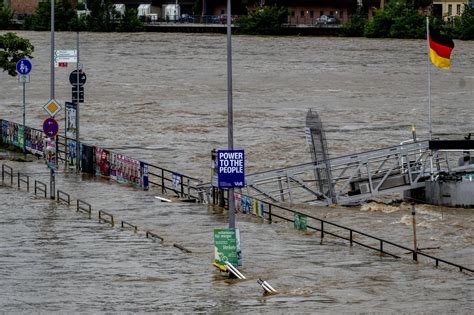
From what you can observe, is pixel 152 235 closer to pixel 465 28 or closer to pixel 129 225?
pixel 129 225

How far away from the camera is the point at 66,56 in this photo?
5181 centimetres

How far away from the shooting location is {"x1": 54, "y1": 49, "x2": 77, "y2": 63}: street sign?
51.6 metres

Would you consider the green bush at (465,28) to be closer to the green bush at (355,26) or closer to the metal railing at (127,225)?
the green bush at (355,26)

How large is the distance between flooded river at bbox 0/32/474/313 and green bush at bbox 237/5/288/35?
4701cm

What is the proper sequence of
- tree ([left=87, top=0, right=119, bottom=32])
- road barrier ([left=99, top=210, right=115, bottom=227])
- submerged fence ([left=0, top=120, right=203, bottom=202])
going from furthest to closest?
tree ([left=87, top=0, right=119, bottom=32]) → submerged fence ([left=0, top=120, right=203, bottom=202]) → road barrier ([left=99, top=210, right=115, bottom=227])

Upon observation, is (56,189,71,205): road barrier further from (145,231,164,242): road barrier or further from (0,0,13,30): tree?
(0,0,13,30): tree

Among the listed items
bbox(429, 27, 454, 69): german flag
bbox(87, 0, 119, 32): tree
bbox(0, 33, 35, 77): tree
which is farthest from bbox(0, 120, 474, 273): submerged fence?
bbox(87, 0, 119, 32): tree

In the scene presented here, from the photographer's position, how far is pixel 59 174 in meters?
50.9

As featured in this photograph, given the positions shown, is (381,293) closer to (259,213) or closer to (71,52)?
(259,213)

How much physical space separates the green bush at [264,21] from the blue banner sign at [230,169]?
129820 millimetres

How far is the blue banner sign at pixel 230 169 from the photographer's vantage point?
33312mm

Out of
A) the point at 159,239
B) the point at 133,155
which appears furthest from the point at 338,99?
the point at 159,239

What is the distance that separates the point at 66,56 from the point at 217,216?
12.1 meters

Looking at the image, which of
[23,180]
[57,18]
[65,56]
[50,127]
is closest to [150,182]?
[23,180]
